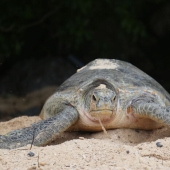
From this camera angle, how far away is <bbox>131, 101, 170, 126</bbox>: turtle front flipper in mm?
3973

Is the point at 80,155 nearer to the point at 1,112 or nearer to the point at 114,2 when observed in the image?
the point at 1,112

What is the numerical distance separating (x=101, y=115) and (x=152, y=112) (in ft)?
1.43

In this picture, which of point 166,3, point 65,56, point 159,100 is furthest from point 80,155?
point 166,3

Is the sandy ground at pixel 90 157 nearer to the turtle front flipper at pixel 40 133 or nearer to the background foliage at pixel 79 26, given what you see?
the turtle front flipper at pixel 40 133

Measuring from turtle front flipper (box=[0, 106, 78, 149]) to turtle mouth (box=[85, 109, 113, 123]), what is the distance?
17 cm

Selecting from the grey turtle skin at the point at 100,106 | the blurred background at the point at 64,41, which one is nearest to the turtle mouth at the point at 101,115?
the grey turtle skin at the point at 100,106

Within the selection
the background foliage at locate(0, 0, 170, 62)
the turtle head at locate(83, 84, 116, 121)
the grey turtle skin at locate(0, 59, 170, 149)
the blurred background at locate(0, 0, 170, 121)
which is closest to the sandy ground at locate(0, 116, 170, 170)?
the grey turtle skin at locate(0, 59, 170, 149)

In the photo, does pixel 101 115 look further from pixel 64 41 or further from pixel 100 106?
pixel 64 41

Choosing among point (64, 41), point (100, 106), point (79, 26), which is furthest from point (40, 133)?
point (64, 41)

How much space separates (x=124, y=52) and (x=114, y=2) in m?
2.05

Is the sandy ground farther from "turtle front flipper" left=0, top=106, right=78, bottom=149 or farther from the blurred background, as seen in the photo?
the blurred background

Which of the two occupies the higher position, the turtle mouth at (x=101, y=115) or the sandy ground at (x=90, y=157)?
the turtle mouth at (x=101, y=115)

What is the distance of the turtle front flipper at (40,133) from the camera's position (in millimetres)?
3752

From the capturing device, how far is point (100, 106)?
4.02m
